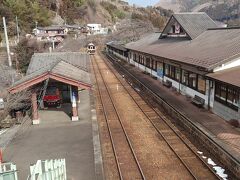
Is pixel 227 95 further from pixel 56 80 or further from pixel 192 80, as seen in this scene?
pixel 56 80

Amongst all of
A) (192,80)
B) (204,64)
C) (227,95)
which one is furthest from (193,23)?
(227,95)

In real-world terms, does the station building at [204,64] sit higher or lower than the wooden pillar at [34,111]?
higher

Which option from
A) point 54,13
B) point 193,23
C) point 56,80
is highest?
point 54,13

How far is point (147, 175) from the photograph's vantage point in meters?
11.8

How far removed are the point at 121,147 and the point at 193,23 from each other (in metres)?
21.0

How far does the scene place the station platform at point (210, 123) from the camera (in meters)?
13.5

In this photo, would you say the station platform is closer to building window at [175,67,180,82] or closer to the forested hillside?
building window at [175,67,180,82]

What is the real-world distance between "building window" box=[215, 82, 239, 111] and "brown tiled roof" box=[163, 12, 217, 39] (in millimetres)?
11855

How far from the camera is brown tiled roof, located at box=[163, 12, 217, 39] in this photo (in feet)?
97.0

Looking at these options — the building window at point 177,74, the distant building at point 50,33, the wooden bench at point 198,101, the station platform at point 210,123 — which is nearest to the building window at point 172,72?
the building window at point 177,74

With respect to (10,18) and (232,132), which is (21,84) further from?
(10,18)

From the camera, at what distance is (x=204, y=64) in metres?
18.5

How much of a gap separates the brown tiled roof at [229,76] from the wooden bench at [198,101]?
3.02m

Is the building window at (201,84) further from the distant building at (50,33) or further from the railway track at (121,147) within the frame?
the distant building at (50,33)
